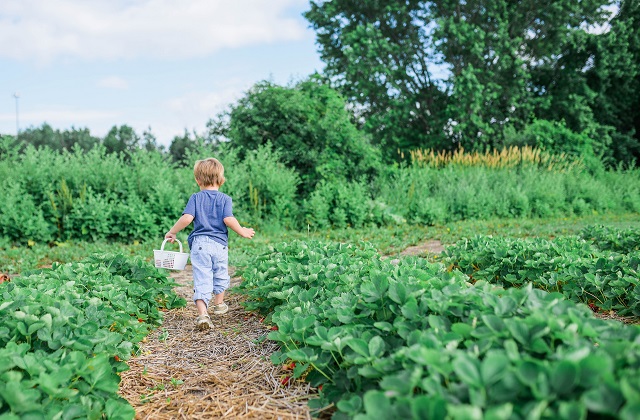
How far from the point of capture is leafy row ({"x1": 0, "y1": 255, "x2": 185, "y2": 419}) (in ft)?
6.15

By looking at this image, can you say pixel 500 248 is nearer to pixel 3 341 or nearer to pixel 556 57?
pixel 3 341

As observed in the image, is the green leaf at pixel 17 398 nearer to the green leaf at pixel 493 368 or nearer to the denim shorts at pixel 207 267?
the green leaf at pixel 493 368

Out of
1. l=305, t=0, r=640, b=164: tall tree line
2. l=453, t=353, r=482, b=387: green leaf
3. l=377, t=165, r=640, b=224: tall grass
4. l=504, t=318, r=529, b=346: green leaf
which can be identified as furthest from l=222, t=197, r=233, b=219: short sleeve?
l=305, t=0, r=640, b=164: tall tree line

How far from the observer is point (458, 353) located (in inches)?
62.4

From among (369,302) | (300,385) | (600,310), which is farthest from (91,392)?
(600,310)

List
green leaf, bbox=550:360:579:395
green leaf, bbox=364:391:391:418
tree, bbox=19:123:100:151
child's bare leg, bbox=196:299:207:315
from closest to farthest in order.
Result: green leaf, bbox=550:360:579:395 < green leaf, bbox=364:391:391:418 < child's bare leg, bbox=196:299:207:315 < tree, bbox=19:123:100:151

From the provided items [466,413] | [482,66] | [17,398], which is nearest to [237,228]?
[17,398]

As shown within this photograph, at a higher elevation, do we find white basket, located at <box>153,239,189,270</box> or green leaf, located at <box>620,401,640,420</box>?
green leaf, located at <box>620,401,640,420</box>

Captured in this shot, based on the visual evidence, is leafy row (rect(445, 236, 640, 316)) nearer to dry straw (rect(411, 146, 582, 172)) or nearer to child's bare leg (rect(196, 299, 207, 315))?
child's bare leg (rect(196, 299, 207, 315))

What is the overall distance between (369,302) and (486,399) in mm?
1032

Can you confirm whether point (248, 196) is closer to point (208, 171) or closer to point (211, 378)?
point (208, 171)

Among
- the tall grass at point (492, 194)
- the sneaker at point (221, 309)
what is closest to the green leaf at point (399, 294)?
the sneaker at point (221, 309)

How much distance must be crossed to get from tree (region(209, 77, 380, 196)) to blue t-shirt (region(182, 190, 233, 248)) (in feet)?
21.7

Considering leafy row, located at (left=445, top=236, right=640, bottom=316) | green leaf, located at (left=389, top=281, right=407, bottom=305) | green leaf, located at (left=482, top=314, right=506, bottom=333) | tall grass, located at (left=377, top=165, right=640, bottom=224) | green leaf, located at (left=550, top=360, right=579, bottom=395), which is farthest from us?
tall grass, located at (left=377, top=165, right=640, bottom=224)
